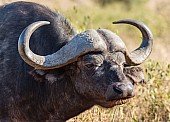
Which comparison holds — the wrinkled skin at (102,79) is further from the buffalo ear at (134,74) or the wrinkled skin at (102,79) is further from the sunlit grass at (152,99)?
the sunlit grass at (152,99)

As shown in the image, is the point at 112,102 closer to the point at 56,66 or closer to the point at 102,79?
the point at 102,79

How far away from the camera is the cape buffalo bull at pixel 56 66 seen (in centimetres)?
698

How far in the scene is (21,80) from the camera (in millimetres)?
7629

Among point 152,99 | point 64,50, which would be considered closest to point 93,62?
point 64,50

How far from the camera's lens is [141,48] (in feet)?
25.3

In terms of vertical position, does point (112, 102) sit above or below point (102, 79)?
below

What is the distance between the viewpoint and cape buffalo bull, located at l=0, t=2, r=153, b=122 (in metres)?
6.98

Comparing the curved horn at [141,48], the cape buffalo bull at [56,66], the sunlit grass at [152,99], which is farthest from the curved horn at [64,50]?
the sunlit grass at [152,99]

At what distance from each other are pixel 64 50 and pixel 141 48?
997mm

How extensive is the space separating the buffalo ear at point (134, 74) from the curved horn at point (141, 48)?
0.07 metres

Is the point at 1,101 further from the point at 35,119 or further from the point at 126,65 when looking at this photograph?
the point at 126,65

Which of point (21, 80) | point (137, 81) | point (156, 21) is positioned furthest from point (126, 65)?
point (156, 21)

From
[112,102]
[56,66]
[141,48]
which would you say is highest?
[141,48]

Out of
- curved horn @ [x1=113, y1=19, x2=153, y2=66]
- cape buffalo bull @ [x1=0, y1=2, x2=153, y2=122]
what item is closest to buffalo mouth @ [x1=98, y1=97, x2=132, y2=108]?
cape buffalo bull @ [x1=0, y1=2, x2=153, y2=122]
